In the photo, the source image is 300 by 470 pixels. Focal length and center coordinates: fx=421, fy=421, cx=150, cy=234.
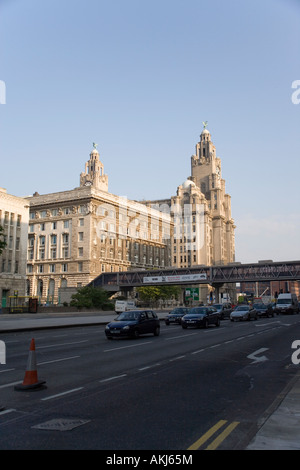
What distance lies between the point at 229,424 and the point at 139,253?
10406 cm

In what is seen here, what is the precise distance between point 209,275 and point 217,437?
75608mm

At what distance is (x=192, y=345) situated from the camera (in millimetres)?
18344

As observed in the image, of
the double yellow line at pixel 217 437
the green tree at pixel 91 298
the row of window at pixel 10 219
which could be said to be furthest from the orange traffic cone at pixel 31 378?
the row of window at pixel 10 219

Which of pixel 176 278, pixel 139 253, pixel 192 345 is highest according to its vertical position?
pixel 139 253

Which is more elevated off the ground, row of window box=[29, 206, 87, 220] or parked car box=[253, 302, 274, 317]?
row of window box=[29, 206, 87, 220]

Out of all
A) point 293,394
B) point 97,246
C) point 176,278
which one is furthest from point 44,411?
point 97,246

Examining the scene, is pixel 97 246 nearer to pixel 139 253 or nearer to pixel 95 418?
pixel 139 253

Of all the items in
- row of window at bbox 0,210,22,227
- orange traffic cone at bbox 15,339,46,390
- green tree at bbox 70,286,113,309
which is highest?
row of window at bbox 0,210,22,227

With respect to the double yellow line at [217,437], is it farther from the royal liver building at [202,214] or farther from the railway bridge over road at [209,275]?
the royal liver building at [202,214]

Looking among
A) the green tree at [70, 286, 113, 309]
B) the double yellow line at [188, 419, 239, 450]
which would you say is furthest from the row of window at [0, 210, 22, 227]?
the double yellow line at [188, 419, 239, 450]

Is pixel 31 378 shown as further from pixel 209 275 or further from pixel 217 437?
pixel 209 275

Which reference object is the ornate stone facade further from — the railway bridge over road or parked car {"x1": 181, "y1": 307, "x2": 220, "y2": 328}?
parked car {"x1": 181, "y1": 307, "x2": 220, "y2": 328}

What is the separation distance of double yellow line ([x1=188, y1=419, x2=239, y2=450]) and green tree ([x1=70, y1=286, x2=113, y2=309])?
5865 centimetres

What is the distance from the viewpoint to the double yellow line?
5473 mm
